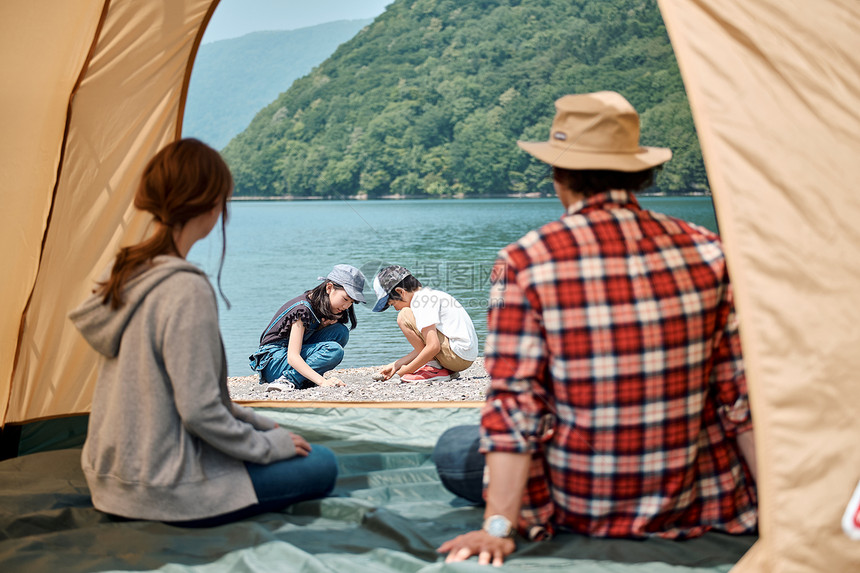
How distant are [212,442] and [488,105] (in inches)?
1657

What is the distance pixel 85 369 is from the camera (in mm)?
3180

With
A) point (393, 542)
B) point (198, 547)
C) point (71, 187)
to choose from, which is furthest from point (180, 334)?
point (71, 187)

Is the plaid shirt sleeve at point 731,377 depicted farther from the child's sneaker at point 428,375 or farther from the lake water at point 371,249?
the lake water at point 371,249

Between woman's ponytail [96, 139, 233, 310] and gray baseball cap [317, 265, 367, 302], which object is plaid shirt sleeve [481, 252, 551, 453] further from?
gray baseball cap [317, 265, 367, 302]

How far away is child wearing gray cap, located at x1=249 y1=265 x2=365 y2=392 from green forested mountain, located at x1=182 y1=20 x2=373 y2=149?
59265 mm

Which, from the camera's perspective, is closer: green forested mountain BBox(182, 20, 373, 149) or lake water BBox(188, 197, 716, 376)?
lake water BBox(188, 197, 716, 376)

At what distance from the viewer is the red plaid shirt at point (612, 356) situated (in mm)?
1610

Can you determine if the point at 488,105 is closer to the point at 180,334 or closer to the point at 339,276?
the point at 339,276

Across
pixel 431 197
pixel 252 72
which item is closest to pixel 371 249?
pixel 431 197

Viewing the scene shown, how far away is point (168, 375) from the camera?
6.08 feet

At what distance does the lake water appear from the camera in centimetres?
1509

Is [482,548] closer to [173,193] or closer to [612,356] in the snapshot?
[612,356]

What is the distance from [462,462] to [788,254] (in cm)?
101

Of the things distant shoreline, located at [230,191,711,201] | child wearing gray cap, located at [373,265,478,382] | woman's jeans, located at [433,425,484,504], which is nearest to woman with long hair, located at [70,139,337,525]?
woman's jeans, located at [433,425,484,504]
